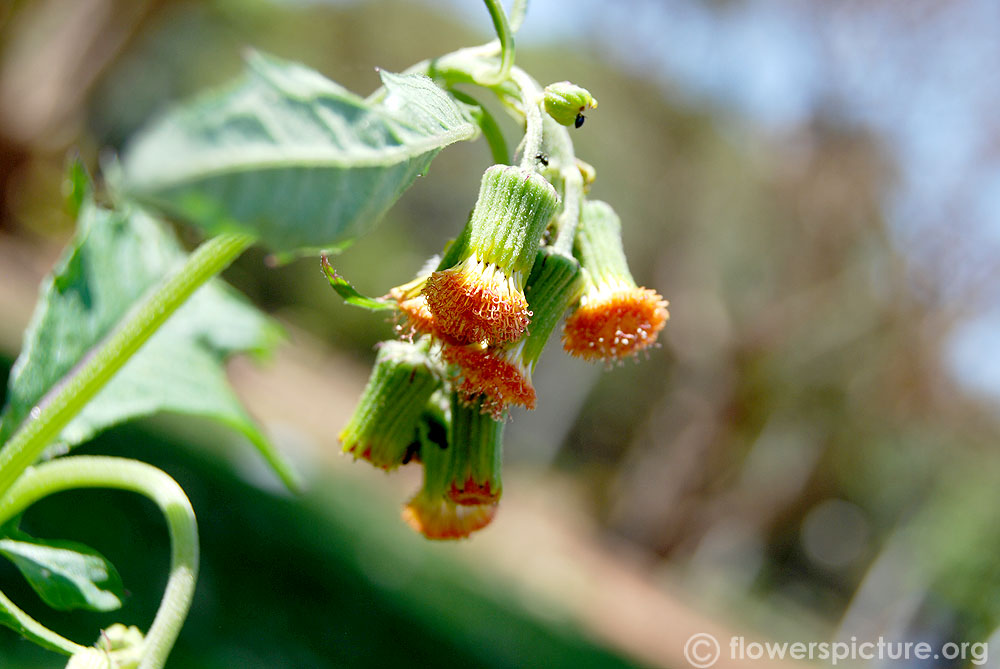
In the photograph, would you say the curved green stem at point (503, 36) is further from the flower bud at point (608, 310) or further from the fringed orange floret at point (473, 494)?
the fringed orange floret at point (473, 494)

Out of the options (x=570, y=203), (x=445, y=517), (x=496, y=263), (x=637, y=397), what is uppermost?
(x=637, y=397)

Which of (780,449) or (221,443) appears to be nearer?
(221,443)

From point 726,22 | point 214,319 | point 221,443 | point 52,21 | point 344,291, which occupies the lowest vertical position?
point 344,291

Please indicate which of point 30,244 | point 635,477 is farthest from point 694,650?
point 30,244

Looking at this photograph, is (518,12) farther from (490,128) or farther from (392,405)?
(392,405)

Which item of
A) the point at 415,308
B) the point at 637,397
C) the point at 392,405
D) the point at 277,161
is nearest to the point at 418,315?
the point at 415,308

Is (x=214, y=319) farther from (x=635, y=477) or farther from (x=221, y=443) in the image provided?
(x=635, y=477)
